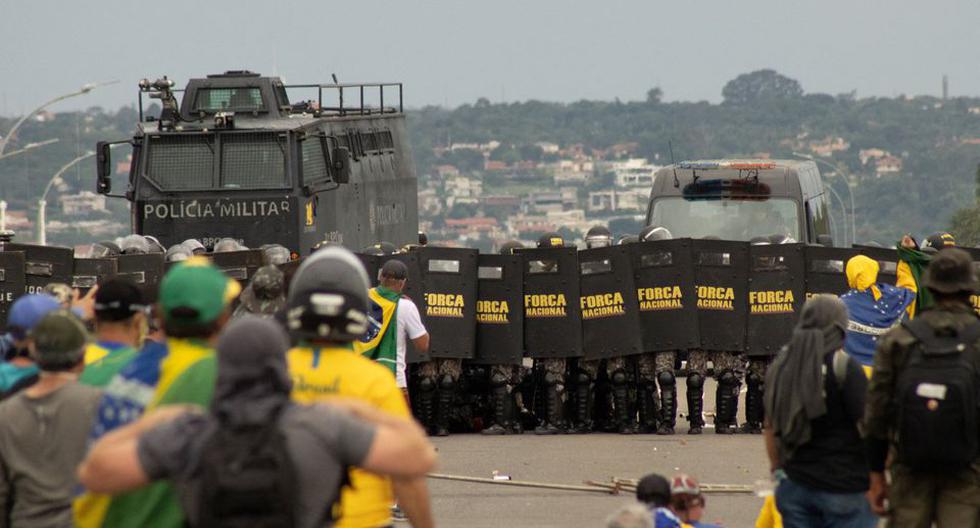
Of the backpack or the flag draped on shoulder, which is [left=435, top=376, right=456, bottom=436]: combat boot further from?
the backpack

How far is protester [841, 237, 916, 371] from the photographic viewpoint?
15.0 metres

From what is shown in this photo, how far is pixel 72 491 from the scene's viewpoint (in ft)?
26.1

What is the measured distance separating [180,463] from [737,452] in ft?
38.7

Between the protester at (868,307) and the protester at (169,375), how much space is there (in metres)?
8.49

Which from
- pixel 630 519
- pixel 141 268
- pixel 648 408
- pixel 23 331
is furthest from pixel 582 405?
pixel 630 519

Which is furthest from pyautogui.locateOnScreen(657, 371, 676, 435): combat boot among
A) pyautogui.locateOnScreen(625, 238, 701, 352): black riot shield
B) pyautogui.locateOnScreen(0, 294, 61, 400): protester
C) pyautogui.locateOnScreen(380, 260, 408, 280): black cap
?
pyautogui.locateOnScreen(0, 294, 61, 400): protester

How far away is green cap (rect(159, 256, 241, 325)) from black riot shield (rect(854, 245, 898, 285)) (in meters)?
12.3

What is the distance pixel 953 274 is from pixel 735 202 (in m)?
16.1

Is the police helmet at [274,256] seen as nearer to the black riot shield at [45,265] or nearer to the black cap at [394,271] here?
the black riot shield at [45,265]

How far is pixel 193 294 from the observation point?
6715 millimetres

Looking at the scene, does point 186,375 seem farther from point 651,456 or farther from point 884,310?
point 651,456

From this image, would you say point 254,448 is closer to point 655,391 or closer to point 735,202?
point 655,391

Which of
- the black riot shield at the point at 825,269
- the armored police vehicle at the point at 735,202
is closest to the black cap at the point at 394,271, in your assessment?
the black riot shield at the point at 825,269

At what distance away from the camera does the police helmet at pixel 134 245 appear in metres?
20.2
